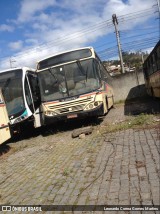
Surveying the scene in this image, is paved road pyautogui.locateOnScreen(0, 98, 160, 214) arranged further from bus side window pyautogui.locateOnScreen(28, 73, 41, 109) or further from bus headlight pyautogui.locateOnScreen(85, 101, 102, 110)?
bus side window pyautogui.locateOnScreen(28, 73, 41, 109)

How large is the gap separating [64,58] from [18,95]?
2554 mm

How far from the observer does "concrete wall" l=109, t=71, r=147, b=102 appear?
2611 centimetres

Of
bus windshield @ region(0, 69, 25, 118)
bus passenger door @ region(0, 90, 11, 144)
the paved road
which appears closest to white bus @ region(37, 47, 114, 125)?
bus windshield @ region(0, 69, 25, 118)

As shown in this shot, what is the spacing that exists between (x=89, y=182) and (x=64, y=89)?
23.1ft

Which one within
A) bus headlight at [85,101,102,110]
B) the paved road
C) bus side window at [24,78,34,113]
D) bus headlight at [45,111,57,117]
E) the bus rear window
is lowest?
the paved road

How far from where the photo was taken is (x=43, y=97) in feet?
39.2

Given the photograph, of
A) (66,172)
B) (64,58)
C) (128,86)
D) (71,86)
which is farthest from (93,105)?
(128,86)

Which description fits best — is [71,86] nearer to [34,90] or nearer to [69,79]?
[69,79]

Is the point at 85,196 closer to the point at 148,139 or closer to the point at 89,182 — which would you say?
the point at 89,182

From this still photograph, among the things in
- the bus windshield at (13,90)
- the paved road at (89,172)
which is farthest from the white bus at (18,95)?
the paved road at (89,172)

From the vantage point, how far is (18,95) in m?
11.9

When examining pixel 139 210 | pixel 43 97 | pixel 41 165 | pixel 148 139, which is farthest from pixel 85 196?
pixel 43 97

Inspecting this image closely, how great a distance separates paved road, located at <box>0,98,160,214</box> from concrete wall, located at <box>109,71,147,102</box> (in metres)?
17.4

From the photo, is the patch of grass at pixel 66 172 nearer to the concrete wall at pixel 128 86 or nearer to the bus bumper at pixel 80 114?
the bus bumper at pixel 80 114
